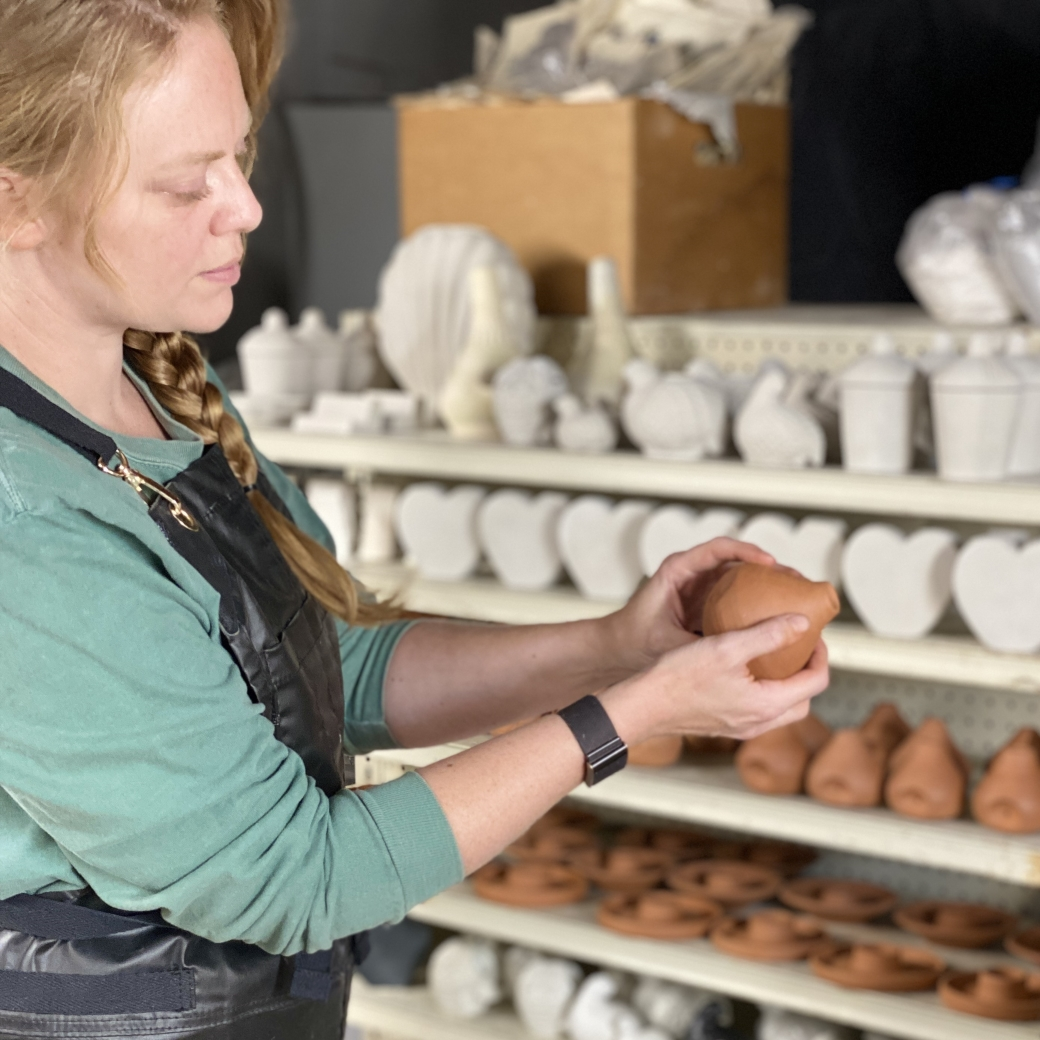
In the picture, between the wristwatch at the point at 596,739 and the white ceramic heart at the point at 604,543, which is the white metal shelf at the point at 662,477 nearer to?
the white ceramic heart at the point at 604,543

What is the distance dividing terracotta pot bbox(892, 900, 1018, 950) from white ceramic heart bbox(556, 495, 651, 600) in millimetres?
763

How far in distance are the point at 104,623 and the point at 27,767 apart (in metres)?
0.11

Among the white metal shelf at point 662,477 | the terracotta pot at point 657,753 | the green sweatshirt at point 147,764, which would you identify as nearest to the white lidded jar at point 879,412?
the white metal shelf at point 662,477

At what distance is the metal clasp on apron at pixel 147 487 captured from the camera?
1.08 meters

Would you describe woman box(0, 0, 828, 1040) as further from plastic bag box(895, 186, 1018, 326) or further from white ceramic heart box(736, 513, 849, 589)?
plastic bag box(895, 186, 1018, 326)

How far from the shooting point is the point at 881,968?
2.38 m

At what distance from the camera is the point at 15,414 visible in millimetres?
1032

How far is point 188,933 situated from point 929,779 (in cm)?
152

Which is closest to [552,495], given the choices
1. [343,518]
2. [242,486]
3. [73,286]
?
[343,518]

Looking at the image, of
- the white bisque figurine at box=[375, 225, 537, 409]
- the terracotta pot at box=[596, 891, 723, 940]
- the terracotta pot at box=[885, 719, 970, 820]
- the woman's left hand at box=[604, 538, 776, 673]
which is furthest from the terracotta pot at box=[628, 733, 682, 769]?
the woman's left hand at box=[604, 538, 776, 673]

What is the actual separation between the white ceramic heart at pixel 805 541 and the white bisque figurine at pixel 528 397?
43 cm

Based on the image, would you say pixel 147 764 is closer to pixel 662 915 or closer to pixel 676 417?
pixel 676 417

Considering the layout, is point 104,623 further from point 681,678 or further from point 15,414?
point 681,678

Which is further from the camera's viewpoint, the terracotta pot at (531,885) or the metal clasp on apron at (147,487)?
the terracotta pot at (531,885)
